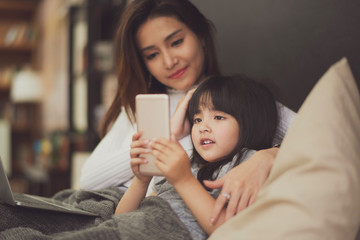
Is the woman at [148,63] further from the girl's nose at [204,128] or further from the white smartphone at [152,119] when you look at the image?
the white smartphone at [152,119]

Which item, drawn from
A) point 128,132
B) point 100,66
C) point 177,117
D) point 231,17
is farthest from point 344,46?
point 100,66

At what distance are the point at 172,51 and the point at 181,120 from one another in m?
0.31

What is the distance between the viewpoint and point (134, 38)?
65.7 inches

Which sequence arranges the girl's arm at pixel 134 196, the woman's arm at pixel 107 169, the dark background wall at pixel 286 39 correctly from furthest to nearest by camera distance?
the woman's arm at pixel 107 169
the dark background wall at pixel 286 39
the girl's arm at pixel 134 196

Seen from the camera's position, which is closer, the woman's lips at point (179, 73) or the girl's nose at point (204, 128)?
the girl's nose at point (204, 128)

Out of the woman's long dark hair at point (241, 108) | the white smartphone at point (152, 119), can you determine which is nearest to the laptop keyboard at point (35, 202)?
the white smartphone at point (152, 119)

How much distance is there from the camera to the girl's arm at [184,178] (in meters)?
0.91

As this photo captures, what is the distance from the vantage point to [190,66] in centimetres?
159

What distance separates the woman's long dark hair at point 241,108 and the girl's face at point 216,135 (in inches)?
0.6

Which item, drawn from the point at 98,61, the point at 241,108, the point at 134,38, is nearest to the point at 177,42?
the point at 134,38

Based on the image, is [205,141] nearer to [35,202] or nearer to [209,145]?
[209,145]

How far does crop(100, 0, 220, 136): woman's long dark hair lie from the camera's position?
1613 millimetres

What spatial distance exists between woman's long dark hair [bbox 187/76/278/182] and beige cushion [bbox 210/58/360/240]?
13.4 inches

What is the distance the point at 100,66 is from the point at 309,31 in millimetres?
2423
